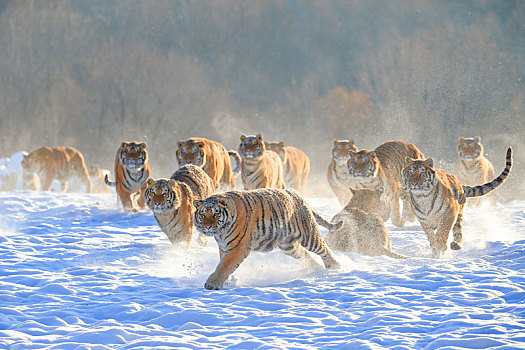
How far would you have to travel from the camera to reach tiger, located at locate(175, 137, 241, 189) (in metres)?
7.31

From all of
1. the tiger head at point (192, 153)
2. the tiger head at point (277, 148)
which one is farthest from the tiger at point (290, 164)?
the tiger head at point (192, 153)

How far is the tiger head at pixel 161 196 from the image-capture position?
5535 millimetres

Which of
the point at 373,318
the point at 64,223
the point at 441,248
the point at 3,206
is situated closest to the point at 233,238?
the point at 373,318

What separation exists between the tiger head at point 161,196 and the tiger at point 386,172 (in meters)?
2.35

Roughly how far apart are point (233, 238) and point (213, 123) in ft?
49.4

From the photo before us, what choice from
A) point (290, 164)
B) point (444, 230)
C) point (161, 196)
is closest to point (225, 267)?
point (161, 196)

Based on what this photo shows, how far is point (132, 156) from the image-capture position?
24.7ft

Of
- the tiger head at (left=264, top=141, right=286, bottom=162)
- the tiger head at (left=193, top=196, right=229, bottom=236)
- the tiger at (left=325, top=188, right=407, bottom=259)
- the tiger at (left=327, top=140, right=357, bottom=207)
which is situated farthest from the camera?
the tiger head at (left=264, top=141, right=286, bottom=162)

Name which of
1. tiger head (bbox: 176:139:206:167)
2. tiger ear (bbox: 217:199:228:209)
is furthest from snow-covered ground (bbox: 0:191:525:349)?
tiger head (bbox: 176:139:206:167)

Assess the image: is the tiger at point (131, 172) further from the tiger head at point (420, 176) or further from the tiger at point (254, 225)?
the tiger head at point (420, 176)

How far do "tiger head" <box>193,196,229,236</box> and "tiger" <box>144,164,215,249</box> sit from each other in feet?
4.00

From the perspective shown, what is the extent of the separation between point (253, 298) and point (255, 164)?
12.4 ft

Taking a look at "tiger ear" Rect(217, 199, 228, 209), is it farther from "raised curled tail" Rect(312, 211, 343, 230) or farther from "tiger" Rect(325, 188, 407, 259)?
"tiger" Rect(325, 188, 407, 259)

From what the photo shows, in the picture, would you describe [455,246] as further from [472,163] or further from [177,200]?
[472,163]
